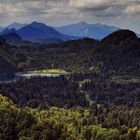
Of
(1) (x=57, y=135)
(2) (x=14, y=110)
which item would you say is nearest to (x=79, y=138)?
(1) (x=57, y=135)

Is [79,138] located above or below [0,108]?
below

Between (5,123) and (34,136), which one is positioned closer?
(34,136)

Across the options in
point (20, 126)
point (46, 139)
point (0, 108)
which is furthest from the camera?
point (0, 108)

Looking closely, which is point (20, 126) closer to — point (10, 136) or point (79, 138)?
point (10, 136)

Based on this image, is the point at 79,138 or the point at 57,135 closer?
the point at 57,135

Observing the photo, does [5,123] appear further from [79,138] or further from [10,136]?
[79,138]

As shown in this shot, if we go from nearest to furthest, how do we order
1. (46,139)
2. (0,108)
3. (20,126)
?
(46,139) < (20,126) < (0,108)

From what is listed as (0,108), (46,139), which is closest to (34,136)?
(46,139)

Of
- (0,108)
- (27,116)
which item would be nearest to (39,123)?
(27,116)

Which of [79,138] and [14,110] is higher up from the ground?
[14,110]
